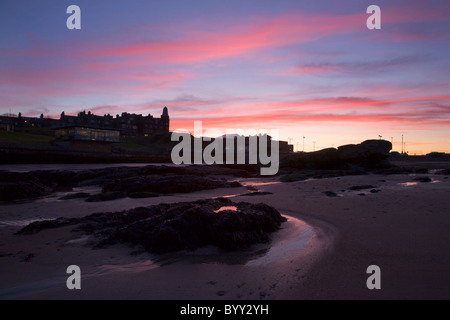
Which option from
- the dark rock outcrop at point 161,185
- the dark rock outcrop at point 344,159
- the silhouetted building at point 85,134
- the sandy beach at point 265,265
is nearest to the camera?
the sandy beach at point 265,265

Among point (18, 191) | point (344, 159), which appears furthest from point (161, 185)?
point (344, 159)

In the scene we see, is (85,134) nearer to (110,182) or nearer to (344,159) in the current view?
(110,182)

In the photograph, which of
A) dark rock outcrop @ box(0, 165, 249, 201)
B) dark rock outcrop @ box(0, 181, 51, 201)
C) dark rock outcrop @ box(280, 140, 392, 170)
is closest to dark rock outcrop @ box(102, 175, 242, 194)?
dark rock outcrop @ box(0, 165, 249, 201)

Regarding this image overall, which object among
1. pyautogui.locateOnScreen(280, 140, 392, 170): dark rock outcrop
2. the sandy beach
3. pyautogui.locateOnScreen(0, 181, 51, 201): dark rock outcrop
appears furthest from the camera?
pyautogui.locateOnScreen(280, 140, 392, 170): dark rock outcrop

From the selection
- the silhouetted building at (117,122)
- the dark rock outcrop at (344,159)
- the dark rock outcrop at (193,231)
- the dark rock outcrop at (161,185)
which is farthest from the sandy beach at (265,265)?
the silhouetted building at (117,122)

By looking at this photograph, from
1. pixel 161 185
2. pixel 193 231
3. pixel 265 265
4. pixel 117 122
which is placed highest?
pixel 117 122

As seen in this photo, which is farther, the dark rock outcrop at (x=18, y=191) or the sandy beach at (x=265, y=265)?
the dark rock outcrop at (x=18, y=191)

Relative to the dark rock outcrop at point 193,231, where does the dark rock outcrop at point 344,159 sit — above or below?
above

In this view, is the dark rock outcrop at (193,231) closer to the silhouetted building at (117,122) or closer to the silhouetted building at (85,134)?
the silhouetted building at (85,134)

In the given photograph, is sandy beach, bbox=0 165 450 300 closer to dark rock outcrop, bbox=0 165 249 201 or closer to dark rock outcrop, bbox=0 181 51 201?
dark rock outcrop, bbox=0 181 51 201

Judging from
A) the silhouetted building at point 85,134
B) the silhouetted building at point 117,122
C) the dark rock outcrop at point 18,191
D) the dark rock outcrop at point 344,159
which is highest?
the silhouetted building at point 117,122

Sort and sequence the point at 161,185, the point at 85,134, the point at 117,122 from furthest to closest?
1. the point at 117,122
2. the point at 85,134
3. the point at 161,185

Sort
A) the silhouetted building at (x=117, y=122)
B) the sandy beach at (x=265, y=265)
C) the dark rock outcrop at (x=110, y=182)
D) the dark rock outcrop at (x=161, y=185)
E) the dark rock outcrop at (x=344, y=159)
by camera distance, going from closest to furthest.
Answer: the sandy beach at (x=265, y=265)
the dark rock outcrop at (x=110, y=182)
the dark rock outcrop at (x=161, y=185)
the dark rock outcrop at (x=344, y=159)
the silhouetted building at (x=117, y=122)
